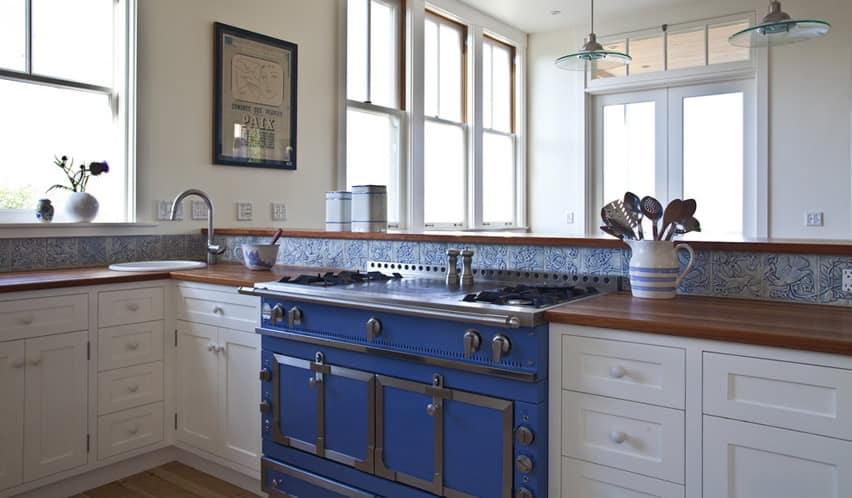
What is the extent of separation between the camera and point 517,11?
211 inches

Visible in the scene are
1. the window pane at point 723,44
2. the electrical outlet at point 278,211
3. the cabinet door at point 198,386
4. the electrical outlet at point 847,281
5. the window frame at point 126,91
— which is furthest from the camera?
the window pane at point 723,44

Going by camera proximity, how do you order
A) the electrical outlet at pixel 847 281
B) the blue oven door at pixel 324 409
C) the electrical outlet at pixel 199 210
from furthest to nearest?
the electrical outlet at pixel 199 210 < the blue oven door at pixel 324 409 < the electrical outlet at pixel 847 281

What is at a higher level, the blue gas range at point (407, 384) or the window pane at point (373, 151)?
the window pane at point (373, 151)

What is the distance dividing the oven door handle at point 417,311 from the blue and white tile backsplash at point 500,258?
0.58m

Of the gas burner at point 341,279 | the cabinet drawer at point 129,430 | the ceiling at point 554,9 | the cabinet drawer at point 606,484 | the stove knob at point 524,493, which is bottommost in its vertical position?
the cabinet drawer at point 129,430

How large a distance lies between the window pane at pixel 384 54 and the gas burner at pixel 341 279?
2.36 meters

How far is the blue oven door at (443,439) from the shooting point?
1.69 meters

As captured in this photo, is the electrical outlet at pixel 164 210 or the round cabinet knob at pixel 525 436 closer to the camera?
the round cabinet knob at pixel 525 436

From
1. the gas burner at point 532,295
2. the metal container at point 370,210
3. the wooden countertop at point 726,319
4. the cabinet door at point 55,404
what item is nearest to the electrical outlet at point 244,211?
the metal container at point 370,210

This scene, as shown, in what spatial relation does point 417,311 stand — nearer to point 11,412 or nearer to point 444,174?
point 11,412

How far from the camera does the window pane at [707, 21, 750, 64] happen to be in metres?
4.90

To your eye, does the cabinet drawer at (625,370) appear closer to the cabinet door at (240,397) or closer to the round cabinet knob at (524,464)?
the round cabinet knob at (524,464)

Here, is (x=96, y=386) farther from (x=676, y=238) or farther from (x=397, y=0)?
(x=397, y=0)

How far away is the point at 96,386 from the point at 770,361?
2.31m
